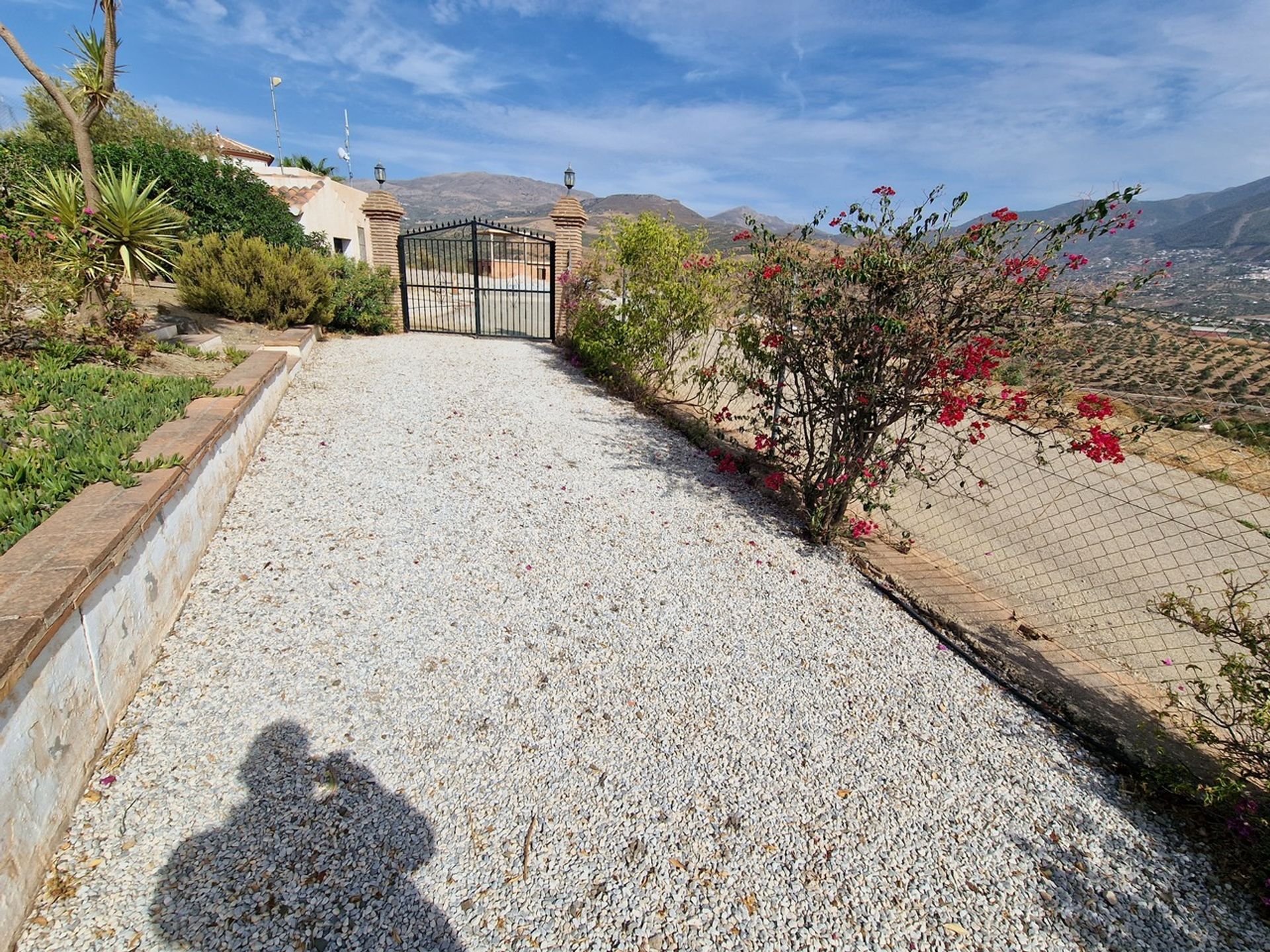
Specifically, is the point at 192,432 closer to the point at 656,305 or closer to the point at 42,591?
the point at 42,591

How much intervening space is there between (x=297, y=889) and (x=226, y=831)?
0.38m

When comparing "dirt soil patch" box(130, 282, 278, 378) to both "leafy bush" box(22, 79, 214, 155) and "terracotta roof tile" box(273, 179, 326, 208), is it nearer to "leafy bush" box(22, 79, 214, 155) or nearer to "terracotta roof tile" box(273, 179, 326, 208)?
Result: "terracotta roof tile" box(273, 179, 326, 208)

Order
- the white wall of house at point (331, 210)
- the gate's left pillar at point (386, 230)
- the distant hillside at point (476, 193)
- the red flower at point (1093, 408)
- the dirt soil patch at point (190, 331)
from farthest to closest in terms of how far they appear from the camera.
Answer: the distant hillside at point (476, 193), the white wall of house at point (331, 210), the gate's left pillar at point (386, 230), the dirt soil patch at point (190, 331), the red flower at point (1093, 408)

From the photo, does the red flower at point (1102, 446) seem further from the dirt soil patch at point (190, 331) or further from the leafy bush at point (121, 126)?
the leafy bush at point (121, 126)

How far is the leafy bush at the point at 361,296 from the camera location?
10570 millimetres

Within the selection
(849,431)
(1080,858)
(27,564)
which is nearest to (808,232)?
(849,431)

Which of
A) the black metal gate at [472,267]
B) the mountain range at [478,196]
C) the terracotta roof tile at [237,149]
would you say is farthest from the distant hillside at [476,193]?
the black metal gate at [472,267]

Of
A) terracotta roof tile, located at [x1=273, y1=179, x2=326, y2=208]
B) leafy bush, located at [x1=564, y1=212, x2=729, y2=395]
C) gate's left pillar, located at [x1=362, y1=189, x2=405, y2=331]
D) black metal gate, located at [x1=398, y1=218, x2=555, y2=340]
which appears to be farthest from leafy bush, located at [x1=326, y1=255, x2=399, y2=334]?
terracotta roof tile, located at [x1=273, y1=179, x2=326, y2=208]

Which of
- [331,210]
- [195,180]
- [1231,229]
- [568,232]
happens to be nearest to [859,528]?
[568,232]

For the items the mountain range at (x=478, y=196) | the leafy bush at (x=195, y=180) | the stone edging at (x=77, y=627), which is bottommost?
the stone edging at (x=77, y=627)

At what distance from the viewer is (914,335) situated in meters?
3.78

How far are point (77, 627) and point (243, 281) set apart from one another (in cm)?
816

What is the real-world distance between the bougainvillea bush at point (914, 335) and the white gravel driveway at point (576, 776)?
1.04 metres

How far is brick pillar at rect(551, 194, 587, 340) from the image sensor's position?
1138 cm
